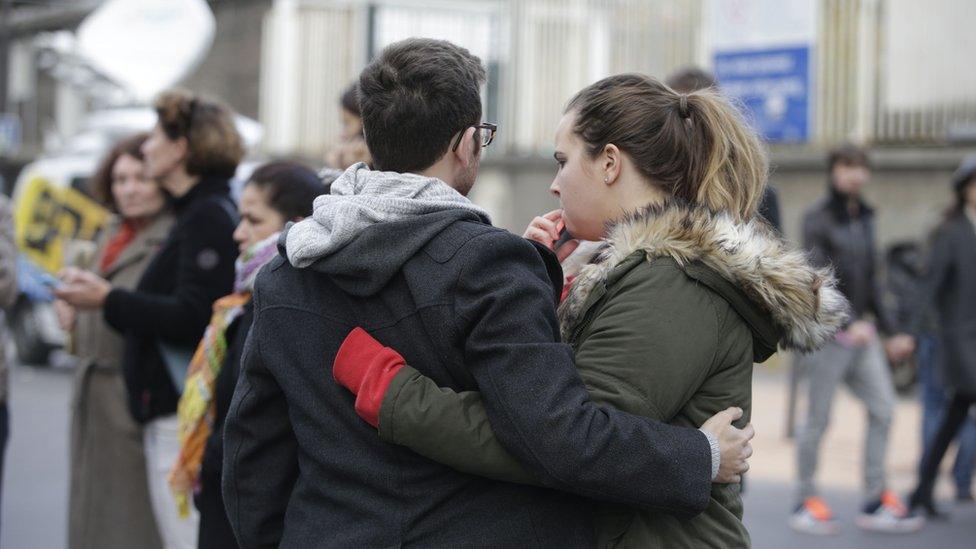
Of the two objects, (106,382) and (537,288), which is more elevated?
(537,288)

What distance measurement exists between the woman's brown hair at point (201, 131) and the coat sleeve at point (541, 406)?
272cm

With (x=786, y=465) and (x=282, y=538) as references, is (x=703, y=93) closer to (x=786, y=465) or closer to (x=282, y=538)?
(x=282, y=538)

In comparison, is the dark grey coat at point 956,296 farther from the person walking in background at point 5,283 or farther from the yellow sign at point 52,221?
the yellow sign at point 52,221

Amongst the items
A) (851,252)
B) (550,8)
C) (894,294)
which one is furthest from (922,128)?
(851,252)

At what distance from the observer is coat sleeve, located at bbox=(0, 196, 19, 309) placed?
4629mm

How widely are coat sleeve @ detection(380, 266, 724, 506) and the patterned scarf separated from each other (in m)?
1.57

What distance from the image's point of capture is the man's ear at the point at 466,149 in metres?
2.31

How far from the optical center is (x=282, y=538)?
2.40 m

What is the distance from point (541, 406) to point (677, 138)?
63 cm

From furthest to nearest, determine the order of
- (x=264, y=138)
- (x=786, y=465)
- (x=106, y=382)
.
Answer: (x=264, y=138), (x=786, y=465), (x=106, y=382)

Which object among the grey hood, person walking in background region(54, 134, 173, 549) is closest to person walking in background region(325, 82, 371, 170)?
person walking in background region(54, 134, 173, 549)

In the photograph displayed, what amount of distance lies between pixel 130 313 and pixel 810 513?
166 inches

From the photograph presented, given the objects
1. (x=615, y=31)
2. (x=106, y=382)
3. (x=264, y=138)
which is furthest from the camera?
(x=264, y=138)

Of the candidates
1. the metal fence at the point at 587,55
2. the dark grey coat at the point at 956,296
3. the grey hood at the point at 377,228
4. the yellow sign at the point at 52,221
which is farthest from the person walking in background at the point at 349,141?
the yellow sign at the point at 52,221
